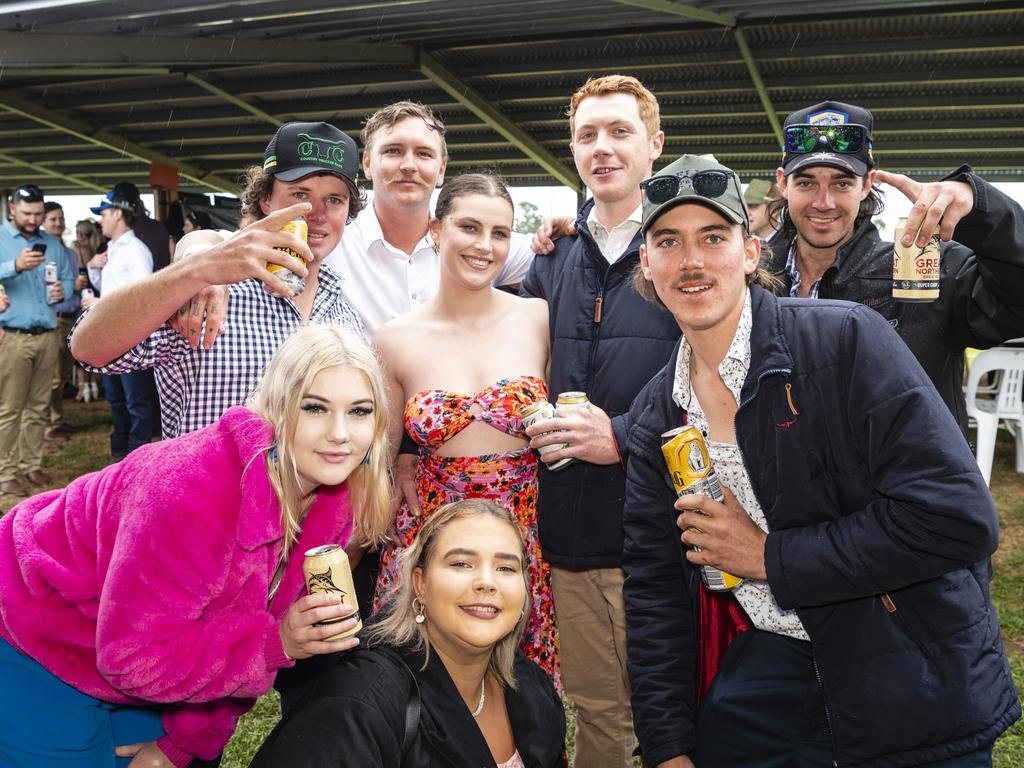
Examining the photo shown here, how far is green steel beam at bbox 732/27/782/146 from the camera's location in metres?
7.74

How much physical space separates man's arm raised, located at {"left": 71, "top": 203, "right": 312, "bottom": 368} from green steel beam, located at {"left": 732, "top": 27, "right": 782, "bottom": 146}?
662 cm

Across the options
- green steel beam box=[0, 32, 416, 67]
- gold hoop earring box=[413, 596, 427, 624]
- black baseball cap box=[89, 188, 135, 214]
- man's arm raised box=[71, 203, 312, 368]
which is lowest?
gold hoop earring box=[413, 596, 427, 624]

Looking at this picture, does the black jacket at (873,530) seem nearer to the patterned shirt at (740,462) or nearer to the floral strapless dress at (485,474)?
the patterned shirt at (740,462)

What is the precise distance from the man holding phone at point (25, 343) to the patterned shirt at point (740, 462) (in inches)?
264

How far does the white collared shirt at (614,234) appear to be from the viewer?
3.01 m

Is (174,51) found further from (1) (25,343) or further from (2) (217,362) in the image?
(2) (217,362)

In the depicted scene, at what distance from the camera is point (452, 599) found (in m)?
2.29

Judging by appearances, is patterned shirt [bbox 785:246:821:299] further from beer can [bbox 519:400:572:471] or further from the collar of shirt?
beer can [bbox 519:400:572:471]

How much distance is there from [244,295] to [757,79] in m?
7.25

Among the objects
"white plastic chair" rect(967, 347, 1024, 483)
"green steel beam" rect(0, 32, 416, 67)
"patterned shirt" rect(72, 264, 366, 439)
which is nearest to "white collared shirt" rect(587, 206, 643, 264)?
"patterned shirt" rect(72, 264, 366, 439)

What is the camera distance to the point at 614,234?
306 centimetres

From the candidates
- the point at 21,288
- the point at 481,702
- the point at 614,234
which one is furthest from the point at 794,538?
the point at 21,288

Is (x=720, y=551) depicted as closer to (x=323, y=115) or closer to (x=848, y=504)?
(x=848, y=504)

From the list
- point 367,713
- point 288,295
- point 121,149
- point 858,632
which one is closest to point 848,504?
point 858,632
